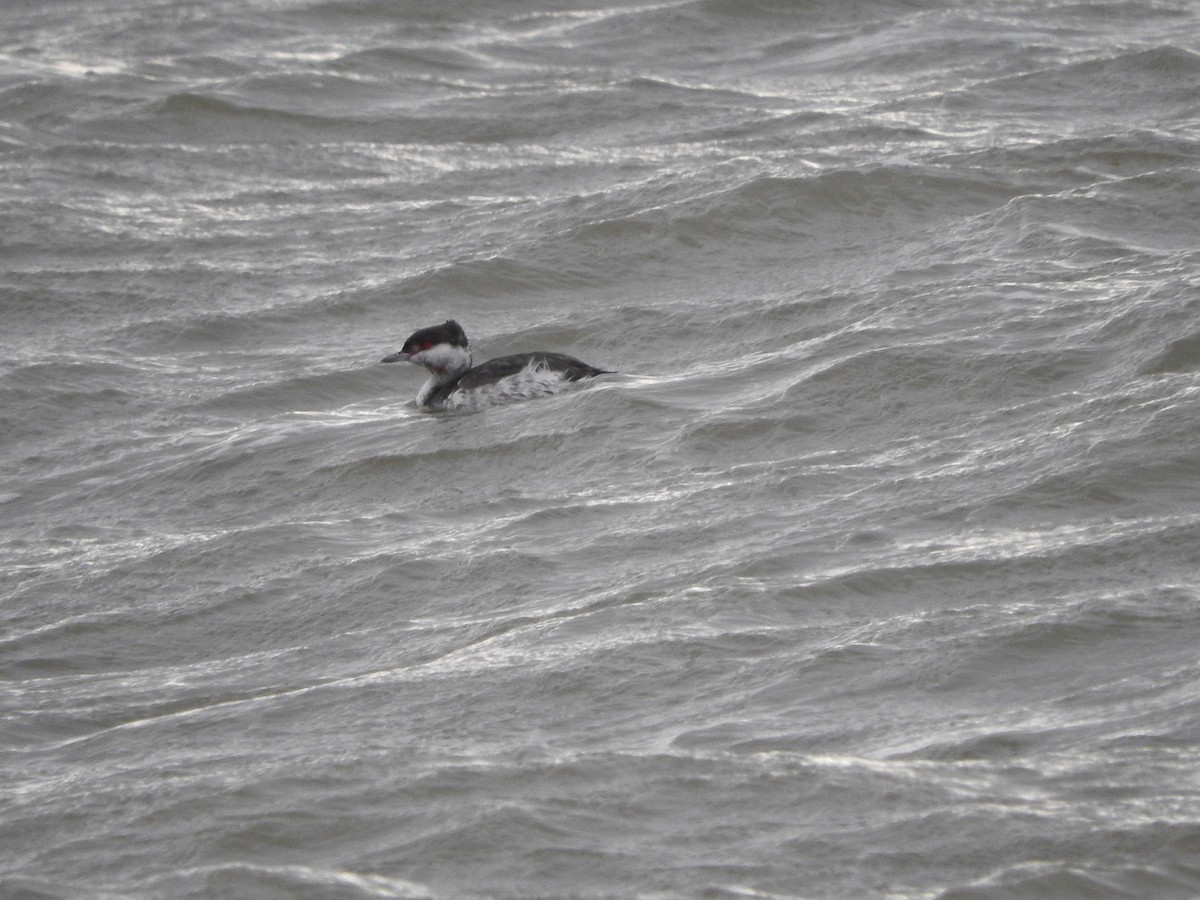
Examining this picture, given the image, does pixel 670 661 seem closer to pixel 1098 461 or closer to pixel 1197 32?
pixel 1098 461

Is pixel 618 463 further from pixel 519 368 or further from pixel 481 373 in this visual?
pixel 481 373

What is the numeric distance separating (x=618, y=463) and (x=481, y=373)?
1.42 metres

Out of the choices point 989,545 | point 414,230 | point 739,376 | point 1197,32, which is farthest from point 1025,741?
point 1197,32

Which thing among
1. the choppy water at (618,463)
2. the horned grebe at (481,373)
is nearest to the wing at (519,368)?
the horned grebe at (481,373)

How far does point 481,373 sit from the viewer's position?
9.84 metres

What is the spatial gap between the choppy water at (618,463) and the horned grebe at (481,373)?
186 millimetres

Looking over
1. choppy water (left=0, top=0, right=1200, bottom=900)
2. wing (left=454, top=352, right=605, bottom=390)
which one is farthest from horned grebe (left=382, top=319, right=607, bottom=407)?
choppy water (left=0, top=0, right=1200, bottom=900)

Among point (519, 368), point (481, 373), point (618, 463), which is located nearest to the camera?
point (618, 463)

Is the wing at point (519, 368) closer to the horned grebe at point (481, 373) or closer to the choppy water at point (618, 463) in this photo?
the horned grebe at point (481, 373)

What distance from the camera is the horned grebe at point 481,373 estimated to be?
9594mm

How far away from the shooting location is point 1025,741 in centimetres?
585

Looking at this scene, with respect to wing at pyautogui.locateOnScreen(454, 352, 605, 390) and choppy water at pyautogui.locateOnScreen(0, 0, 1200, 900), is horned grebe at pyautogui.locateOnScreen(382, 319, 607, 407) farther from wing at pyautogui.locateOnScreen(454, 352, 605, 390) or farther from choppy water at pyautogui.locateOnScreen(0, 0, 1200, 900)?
choppy water at pyautogui.locateOnScreen(0, 0, 1200, 900)

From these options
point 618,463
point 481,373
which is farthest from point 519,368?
point 618,463

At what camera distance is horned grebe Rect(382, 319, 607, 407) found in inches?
378
